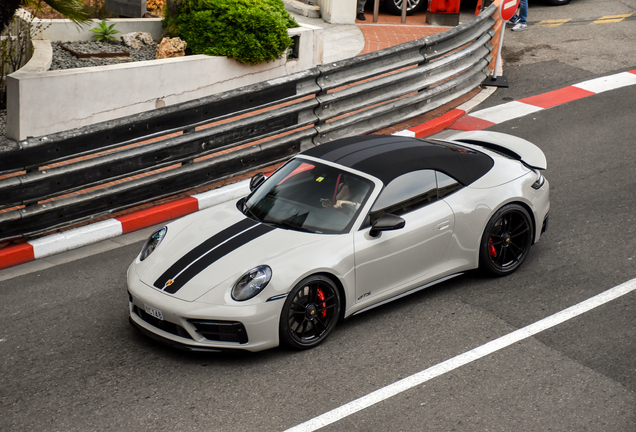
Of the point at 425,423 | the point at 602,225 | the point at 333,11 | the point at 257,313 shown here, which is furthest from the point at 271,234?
the point at 333,11

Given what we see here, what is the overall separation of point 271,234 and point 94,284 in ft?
6.45

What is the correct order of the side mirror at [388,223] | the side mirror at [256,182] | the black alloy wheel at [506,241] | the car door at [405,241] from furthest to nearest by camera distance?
1. the side mirror at [256,182]
2. the black alloy wheel at [506,241]
3. the car door at [405,241]
4. the side mirror at [388,223]

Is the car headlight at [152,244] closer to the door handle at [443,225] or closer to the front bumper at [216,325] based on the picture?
the front bumper at [216,325]

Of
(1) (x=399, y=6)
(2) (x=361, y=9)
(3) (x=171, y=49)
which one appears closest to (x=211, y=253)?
(3) (x=171, y=49)

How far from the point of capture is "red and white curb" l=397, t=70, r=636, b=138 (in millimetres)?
10562

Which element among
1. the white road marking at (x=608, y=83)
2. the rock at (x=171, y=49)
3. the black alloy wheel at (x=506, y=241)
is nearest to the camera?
the black alloy wheel at (x=506, y=241)

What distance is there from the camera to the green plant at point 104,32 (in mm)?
11977

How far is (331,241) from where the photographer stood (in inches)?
222

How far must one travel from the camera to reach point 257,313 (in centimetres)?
521

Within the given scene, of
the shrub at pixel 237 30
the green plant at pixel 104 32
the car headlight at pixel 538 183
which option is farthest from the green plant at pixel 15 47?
the car headlight at pixel 538 183

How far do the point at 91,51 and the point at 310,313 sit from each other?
7.70 m

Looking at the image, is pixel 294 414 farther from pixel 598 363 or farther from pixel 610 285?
pixel 610 285

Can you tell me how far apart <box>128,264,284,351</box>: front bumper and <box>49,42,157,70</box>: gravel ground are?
668 centimetres

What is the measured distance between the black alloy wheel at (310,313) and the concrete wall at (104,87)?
18.8 ft
